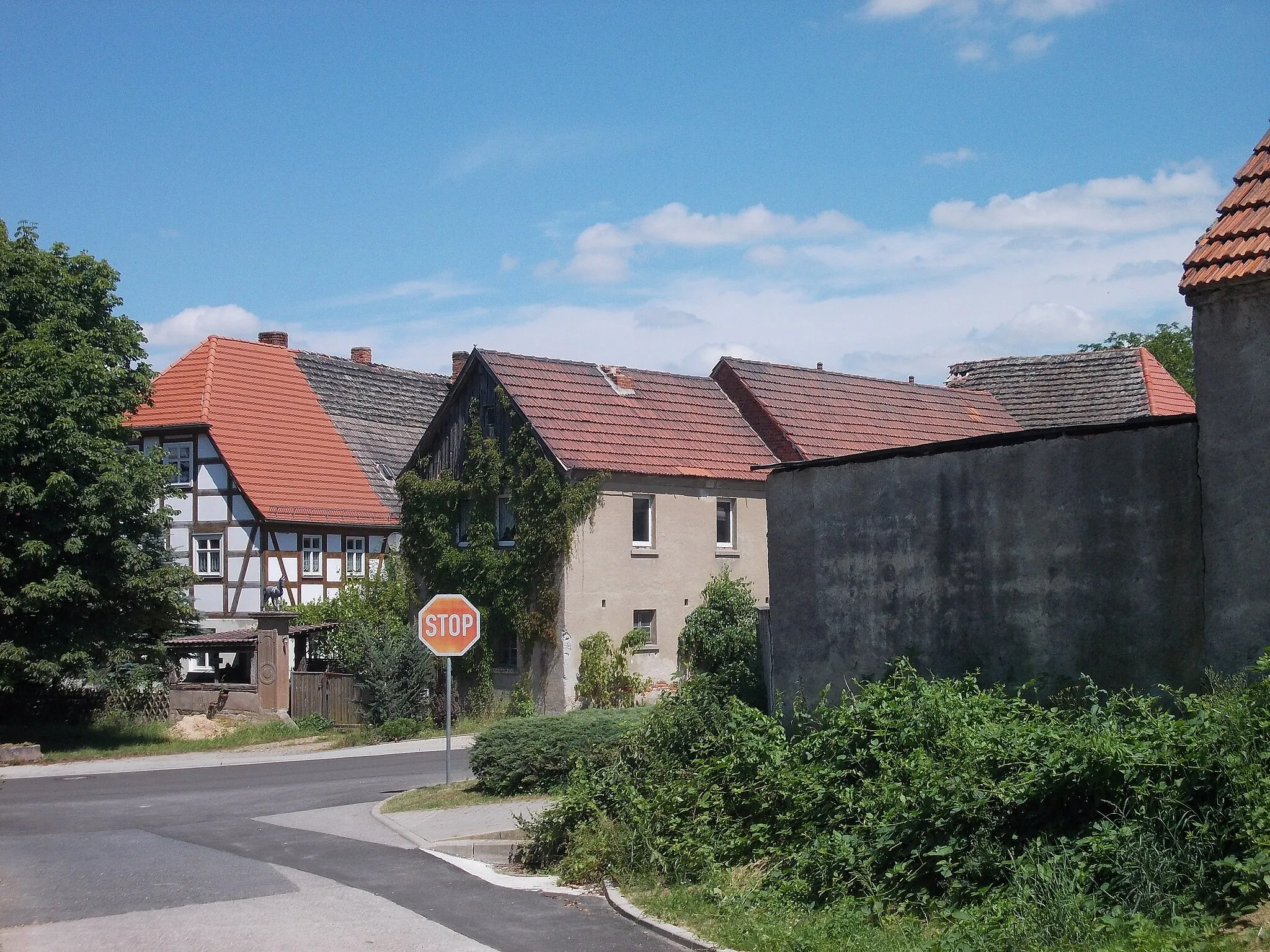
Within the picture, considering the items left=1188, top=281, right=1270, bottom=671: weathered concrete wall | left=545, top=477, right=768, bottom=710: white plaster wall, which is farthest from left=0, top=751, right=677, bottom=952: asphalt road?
left=545, top=477, right=768, bottom=710: white plaster wall

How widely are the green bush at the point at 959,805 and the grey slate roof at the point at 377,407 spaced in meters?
31.9

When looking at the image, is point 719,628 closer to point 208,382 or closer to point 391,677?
point 391,677

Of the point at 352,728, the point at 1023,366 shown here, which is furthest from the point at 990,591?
the point at 1023,366

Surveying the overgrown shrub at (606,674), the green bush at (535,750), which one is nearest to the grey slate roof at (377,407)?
the overgrown shrub at (606,674)

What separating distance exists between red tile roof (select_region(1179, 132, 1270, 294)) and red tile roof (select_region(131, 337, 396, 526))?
102 ft

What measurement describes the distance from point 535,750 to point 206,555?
23896 millimetres

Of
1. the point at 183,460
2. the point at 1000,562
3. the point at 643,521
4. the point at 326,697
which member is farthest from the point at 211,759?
the point at 1000,562

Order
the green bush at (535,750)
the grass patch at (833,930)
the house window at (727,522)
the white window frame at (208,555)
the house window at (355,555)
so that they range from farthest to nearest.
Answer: the house window at (355,555) < the white window frame at (208,555) < the house window at (727,522) < the green bush at (535,750) < the grass patch at (833,930)

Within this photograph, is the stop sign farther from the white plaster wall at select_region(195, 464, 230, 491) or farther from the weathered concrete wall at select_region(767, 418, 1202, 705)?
the white plaster wall at select_region(195, 464, 230, 491)

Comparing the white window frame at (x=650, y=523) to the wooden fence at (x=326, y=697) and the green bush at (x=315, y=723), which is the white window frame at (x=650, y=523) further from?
the green bush at (x=315, y=723)

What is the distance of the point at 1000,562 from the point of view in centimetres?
1208

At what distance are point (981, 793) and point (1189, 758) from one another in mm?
1445

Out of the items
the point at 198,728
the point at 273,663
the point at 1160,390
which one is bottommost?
the point at 198,728

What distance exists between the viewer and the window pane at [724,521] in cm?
3531
